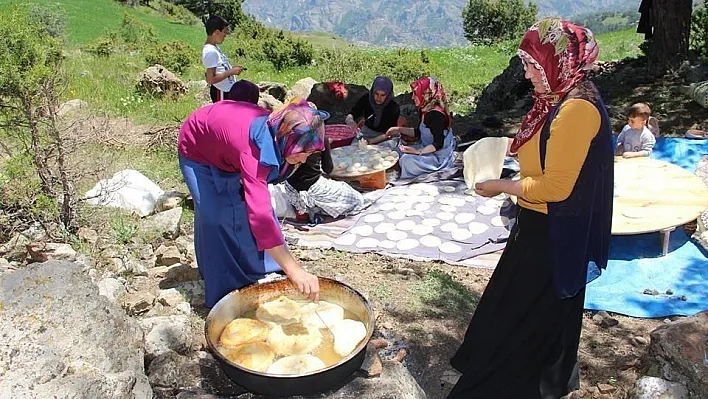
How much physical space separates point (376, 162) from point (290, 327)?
333cm

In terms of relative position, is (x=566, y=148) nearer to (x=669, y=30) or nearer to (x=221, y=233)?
(x=221, y=233)

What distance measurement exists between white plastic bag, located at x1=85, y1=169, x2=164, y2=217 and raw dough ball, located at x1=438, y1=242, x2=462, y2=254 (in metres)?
2.29

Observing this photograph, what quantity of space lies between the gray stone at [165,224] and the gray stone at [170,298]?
966mm

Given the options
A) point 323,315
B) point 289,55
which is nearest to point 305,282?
point 323,315

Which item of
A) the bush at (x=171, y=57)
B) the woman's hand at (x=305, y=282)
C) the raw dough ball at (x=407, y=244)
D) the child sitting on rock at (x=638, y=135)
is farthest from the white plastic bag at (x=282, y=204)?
the bush at (x=171, y=57)

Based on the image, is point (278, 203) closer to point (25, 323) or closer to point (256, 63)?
point (25, 323)

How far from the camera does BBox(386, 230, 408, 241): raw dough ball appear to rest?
455 cm

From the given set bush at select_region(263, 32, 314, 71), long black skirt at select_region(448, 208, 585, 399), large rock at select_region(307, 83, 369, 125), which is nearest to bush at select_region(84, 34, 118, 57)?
bush at select_region(263, 32, 314, 71)

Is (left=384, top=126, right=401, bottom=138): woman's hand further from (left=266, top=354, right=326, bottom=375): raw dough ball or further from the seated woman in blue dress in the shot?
(left=266, top=354, right=326, bottom=375): raw dough ball

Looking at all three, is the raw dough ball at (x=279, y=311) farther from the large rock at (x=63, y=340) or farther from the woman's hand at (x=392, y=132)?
the woman's hand at (x=392, y=132)

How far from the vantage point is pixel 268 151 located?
226cm

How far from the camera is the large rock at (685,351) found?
2518 mm

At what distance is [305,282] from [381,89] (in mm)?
4075

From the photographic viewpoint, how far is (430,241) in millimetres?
4488
